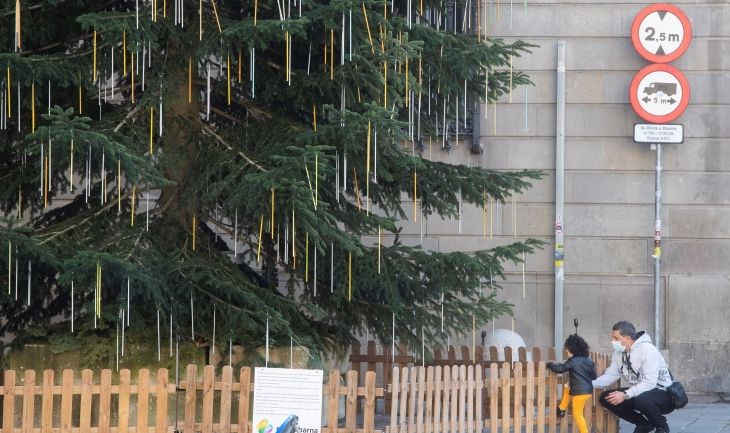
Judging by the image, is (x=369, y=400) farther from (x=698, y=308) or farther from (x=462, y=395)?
(x=698, y=308)

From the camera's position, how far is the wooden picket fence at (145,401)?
9781mm

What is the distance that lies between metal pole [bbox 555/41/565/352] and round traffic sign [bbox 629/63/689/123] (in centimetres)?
92

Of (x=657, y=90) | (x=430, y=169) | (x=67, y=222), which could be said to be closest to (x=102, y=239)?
(x=67, y=222)

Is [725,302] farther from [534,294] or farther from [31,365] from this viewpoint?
[31,365]

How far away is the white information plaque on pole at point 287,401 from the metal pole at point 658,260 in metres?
6.94

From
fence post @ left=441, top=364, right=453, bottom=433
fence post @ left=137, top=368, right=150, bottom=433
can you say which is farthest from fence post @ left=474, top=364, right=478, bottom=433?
fence post @ left=137, top=368, right=150, bottom=433

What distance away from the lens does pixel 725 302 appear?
15391 mm

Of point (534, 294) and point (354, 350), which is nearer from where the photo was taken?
point (354, 350)

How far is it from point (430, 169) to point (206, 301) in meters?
2.62

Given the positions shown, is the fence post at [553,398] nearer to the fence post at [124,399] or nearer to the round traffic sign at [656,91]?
the fence post at [124,399]

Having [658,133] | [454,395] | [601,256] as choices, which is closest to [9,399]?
[454,395]

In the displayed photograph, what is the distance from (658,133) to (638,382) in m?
5.10

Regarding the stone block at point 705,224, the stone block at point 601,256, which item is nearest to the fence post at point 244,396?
the stone block at point 601,256

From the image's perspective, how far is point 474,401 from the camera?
471 inches
